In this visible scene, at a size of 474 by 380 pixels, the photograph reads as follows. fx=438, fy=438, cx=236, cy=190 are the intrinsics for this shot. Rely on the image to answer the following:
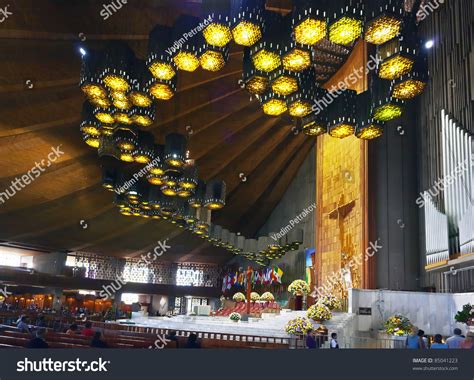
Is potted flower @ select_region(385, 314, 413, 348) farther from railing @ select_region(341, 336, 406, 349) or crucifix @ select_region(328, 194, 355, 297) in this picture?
crucifix @ select_region(328, 194, 355, 297)

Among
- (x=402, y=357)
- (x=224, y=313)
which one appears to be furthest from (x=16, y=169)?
(x=402, y=357)

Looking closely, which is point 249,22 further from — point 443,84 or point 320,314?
point 320,314

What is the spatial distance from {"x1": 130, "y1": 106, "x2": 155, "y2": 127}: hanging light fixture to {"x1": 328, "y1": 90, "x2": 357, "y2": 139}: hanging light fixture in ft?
14.6

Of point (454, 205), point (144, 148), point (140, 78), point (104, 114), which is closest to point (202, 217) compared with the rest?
point (144, 148)

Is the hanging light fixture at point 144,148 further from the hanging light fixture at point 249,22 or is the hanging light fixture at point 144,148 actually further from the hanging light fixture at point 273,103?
the hanging light fixture at point 249,22

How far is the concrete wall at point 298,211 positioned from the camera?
83.4ft

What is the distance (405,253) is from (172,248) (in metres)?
23.5

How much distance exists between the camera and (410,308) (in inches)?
442

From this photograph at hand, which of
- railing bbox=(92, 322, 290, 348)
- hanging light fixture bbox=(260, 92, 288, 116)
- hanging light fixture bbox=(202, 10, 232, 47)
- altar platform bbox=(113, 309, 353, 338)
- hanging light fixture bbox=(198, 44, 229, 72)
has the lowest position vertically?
railing bbox=(92, 322, 290, 348)

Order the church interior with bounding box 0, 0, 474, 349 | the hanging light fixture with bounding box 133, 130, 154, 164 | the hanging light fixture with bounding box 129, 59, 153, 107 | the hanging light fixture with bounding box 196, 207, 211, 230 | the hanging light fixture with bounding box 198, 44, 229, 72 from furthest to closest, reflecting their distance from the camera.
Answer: the hanging light fixture with bounding box 196, 207, 211, 230 < the hanging light fixture with bounding box 133, 130, 154, 164 < the hanging light fixture with bounding box 129, 59, 153, 107 < the hanging light fixture with bounding box 198, 44, 229, 72 < the church interior with bounding box 0, 0, 474, 349

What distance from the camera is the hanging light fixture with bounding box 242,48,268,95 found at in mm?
8859

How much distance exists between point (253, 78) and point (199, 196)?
974 cm

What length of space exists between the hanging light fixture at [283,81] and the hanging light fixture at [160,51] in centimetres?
216

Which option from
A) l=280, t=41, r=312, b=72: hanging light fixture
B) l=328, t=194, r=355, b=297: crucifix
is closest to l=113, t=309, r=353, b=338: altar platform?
l=328, t=194, r=355, b=297: crucifix
